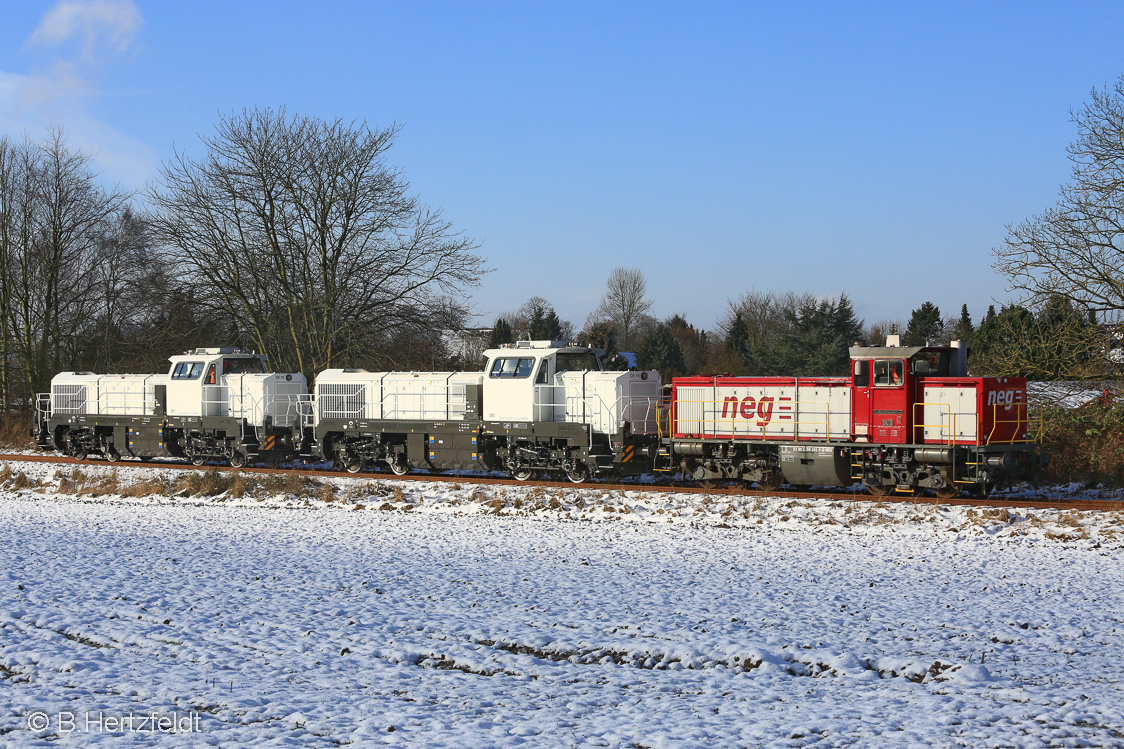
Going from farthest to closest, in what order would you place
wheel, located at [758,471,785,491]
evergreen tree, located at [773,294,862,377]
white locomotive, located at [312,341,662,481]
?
evergreen tree, located at [773,294,862,377] → white locomotive, located at [312,341,662,481] → wheel, located at [758,471,785,491]

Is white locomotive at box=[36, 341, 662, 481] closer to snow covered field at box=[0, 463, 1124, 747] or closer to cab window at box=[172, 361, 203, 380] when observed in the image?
cab window at box=[172, 361, 203, 380]

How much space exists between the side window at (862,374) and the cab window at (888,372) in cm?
18


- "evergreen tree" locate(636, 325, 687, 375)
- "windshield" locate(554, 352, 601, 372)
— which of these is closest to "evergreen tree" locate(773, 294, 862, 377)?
"evergreen tree" locate(636, 325, 687, 375)

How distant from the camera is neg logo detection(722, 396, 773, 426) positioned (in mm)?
17453

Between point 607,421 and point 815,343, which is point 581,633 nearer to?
point 607,421

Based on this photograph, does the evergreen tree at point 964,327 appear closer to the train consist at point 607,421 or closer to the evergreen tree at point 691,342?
the evergreen tree at point 691,342

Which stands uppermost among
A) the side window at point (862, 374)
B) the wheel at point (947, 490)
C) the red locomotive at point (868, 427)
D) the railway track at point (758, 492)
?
the side window at point (862, 374)

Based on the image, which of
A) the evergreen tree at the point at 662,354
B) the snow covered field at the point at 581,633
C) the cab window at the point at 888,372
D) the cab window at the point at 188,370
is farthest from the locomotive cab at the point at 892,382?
the evergreen tree at the point at 662,354

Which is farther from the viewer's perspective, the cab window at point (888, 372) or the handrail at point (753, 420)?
the handrail at point (753, 420)

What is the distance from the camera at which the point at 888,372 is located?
1636cm

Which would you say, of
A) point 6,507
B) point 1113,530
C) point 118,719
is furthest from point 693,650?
point 6,507

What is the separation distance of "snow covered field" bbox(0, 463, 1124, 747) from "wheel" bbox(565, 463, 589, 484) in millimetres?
4503

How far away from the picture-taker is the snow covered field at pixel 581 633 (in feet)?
19.3

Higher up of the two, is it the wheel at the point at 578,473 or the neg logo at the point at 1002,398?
the neg logo at the point at 1002,398
